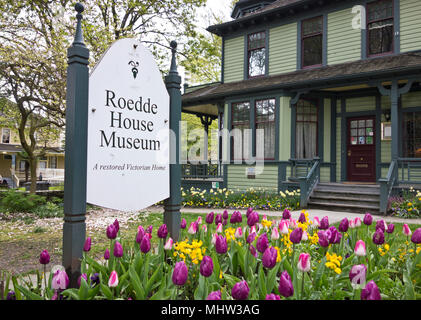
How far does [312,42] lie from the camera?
44.8 ft

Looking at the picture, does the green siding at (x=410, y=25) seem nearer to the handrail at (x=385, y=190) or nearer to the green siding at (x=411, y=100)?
the green siding at (x=411, y=100)

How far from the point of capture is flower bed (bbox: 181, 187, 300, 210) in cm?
1110

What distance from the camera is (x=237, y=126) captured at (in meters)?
14.4

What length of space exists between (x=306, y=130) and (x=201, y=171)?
488 cm

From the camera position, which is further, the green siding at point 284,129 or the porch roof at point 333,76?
the green siding at point 284,129

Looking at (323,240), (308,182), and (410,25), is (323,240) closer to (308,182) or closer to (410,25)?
(308,182)

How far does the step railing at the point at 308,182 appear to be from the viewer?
11.1 meters

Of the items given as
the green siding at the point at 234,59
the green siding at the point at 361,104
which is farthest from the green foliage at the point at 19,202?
the green siding at the point at 361,104

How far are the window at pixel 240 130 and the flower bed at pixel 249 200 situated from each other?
1.86 metres

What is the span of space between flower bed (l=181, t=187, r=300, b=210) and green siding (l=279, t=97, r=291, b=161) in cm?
154

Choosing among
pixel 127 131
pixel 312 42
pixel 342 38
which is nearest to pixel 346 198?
pixel 342 38

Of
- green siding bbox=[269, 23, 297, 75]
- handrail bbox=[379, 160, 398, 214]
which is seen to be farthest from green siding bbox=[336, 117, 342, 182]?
handrail bbox=[379, 160, 398, 214]
